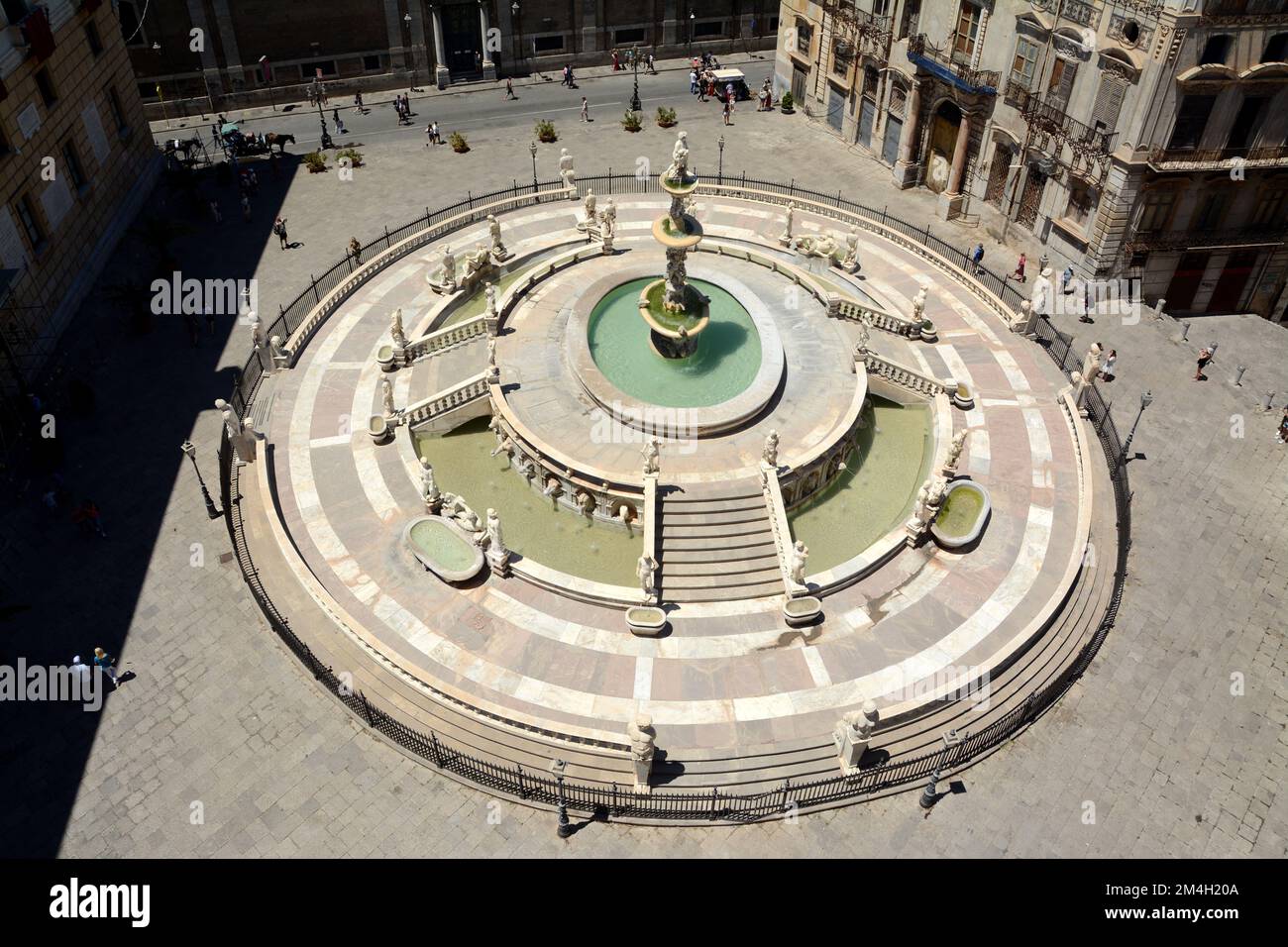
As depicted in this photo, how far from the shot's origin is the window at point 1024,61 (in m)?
45.8

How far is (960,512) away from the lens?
3212cm

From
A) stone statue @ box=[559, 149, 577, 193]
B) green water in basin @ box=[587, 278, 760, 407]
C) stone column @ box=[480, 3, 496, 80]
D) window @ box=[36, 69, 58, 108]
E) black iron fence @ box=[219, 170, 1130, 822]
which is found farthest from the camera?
stone column @ box=[480, 3, 496, 80]

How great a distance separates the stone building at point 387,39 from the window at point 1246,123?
43235 mm

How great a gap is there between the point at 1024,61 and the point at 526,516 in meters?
35.4

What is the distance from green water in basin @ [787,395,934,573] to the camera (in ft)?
108

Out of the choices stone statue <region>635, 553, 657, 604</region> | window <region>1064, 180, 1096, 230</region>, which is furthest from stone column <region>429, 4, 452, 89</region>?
stone statue <region>635, 553, 657, 604</region>

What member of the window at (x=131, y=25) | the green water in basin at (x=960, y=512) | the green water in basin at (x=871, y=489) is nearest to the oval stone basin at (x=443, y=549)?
the green water in basin at (x=871, y=489)

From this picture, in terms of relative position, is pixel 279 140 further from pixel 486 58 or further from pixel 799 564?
pixel 799 564

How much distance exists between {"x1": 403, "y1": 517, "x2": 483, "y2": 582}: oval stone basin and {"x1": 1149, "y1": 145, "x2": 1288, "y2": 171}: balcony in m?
35.8

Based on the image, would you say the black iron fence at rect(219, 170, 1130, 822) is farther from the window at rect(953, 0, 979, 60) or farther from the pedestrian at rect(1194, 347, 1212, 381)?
the window at rect(953, 0, 979, 60)

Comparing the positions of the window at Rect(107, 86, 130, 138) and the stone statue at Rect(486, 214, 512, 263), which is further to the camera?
the window at Rect(107, 86, 130, 138)

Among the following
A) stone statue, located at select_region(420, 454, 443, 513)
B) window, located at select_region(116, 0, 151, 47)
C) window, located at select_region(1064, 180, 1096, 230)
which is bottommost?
stone statue, located at select_region(420, 454, 443, 513)

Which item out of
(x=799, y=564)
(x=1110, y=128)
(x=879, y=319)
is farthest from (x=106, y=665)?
(x=1110, y=128)
